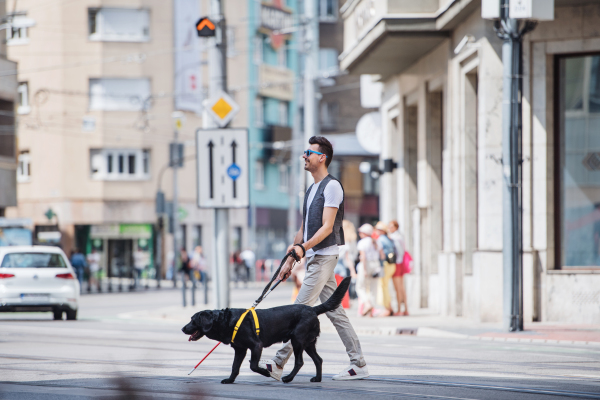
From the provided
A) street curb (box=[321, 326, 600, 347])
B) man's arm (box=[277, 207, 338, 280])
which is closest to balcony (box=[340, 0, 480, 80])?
street curb (box=[321, 326, 600, 347])

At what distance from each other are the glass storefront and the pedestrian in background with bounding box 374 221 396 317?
299cm

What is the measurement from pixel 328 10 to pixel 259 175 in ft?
41.7

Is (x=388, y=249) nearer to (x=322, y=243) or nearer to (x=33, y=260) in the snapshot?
(x=33, y=260)

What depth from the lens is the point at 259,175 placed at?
183 feet

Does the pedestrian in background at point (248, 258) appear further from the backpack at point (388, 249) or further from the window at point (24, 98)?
the backpack at point (388, 249)

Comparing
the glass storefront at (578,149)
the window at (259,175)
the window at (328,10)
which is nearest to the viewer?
the glass storefront at (578,149)

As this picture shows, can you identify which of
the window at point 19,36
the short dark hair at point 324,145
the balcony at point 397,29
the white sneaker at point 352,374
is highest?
the window at point 19,36

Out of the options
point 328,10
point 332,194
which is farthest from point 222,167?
point 328,10

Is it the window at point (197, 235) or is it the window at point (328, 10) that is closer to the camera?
the window at point (197, 235)

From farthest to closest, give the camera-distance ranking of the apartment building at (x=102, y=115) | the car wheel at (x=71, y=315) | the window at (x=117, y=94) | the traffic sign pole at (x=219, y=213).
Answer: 1. the window at (x=117, y=94)
2. the apartment building at (x=102, y=115)
3. the car wheel at (x=71, y=315)
4. the traffic sign pole at (x=219, y=213)

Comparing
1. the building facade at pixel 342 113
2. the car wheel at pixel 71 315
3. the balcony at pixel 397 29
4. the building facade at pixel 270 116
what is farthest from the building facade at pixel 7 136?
the building facade at pixel 342 113

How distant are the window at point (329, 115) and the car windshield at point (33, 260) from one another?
4439cm

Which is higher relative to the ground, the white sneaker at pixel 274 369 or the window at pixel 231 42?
the window at pixel 231 42

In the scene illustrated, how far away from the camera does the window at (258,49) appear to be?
54625mm
